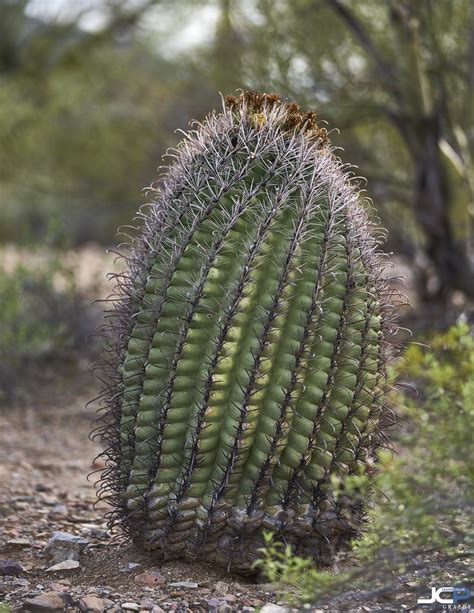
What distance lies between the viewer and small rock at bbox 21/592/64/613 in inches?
108

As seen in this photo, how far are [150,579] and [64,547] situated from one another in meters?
0.48

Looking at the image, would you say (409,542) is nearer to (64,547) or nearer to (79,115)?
(64,547)

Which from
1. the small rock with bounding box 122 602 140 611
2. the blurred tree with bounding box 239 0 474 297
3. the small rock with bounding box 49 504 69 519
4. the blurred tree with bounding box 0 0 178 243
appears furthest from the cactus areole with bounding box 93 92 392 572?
the blurred tree with bounding box 0 0 178 243

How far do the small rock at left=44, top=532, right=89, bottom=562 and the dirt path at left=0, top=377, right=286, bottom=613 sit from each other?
0.03 metres

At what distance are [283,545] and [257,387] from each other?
54 cm

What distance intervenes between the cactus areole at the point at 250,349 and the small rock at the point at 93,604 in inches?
12.0

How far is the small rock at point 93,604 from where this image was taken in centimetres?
276

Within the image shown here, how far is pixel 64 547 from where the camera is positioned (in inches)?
132

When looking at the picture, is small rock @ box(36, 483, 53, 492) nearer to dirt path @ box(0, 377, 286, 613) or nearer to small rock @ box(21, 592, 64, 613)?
dirt path @ box(0, 377, 286, 613)

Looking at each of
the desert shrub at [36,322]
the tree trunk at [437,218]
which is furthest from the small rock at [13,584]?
the tree trunk at [437,218]

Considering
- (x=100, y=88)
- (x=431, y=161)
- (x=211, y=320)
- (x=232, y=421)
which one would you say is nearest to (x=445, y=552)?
(x=232, y=421)

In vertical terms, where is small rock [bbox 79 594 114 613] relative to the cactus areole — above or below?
below

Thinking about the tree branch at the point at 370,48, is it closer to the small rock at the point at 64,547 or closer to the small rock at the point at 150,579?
the small rock at the point at 64,547

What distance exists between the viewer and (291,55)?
7.86m
